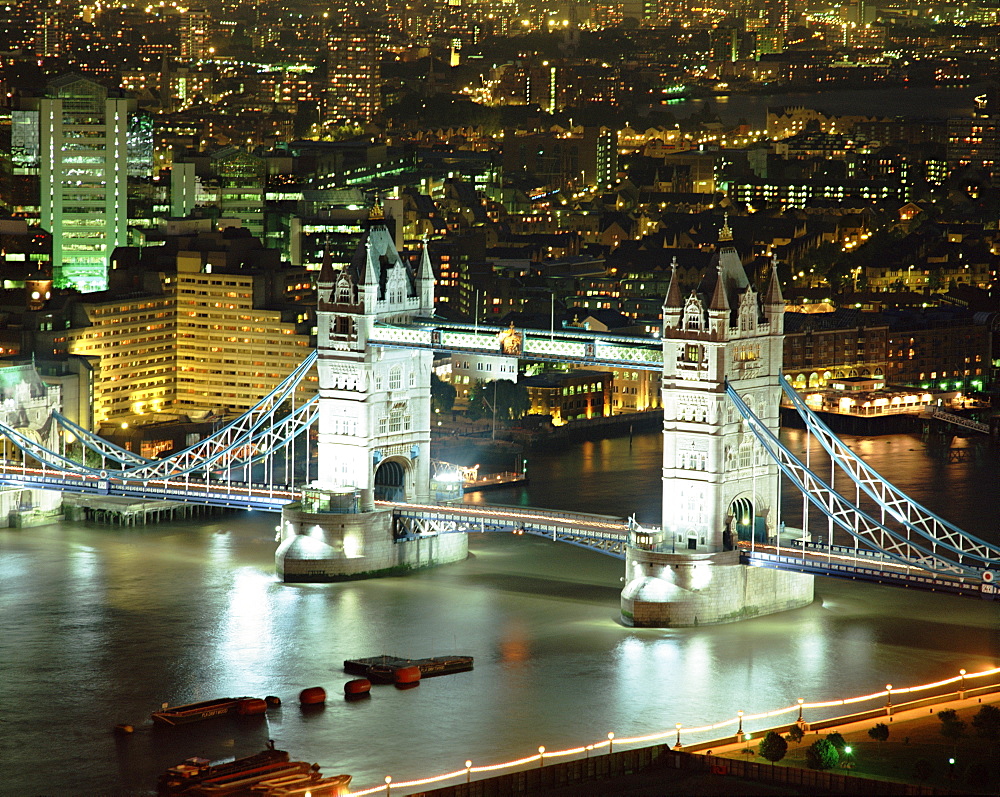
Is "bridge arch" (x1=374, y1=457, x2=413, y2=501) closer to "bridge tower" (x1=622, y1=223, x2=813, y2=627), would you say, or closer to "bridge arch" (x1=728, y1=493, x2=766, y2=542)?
"bridge tower" (x1=622, y1=223, x2=813, y2=627)

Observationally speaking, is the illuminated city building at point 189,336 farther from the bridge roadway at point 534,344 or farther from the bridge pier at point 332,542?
the bridge pier at point 332,542

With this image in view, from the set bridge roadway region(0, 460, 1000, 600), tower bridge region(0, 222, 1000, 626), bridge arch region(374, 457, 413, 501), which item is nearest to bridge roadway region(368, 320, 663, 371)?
tower bridge region(0, 222, 1000, 626)

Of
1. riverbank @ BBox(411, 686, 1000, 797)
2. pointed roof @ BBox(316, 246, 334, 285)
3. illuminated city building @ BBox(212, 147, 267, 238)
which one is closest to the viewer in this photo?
riverbank @ BBox(411, 686, 1000, 797)

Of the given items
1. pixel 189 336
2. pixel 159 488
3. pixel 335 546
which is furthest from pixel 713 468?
pixel 189 336

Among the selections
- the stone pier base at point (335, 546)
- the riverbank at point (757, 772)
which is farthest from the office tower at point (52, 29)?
the riverbank at point (757, 772)

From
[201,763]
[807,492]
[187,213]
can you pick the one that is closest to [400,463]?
[807,492]

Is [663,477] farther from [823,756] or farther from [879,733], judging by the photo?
[823,756]
